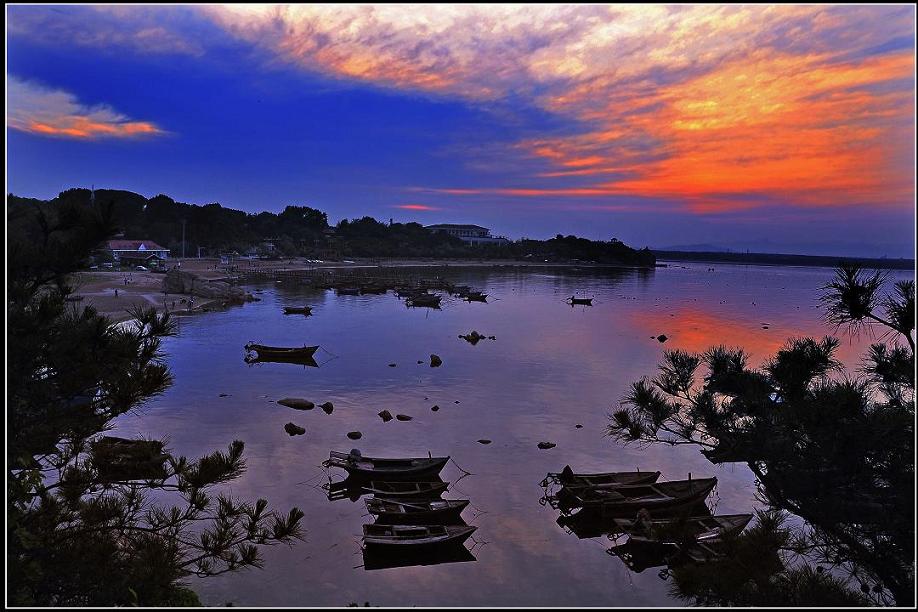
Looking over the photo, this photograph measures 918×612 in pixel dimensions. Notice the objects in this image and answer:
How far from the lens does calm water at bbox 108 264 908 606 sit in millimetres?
11532

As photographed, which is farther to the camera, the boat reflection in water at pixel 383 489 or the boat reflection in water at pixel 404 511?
the boat reflection in water at pixel 383 489

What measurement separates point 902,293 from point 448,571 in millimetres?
10026

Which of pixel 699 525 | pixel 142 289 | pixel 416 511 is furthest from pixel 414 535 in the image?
pixel 142 289

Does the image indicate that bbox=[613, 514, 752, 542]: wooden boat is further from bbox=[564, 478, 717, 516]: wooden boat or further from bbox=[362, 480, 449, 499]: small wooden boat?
bbox=[362, 480, 449, 499]: small wooden boat

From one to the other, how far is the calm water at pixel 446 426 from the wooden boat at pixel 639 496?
2.95 feet

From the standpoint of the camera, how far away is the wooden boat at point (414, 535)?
12055 mm

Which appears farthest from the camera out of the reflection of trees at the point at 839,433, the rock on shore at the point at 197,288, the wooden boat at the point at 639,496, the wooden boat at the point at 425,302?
the wooden boat at the point at 425,302

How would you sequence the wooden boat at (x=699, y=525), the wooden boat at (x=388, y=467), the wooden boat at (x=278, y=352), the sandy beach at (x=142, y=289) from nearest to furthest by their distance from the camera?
the wooden boat at (x=699, y=525) < the wooden boat at (x=388, y=467) < the wooden boat at (x=278, y=352) < the sandy beach at (x=142, y=289)

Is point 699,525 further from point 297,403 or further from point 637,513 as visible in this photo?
point 297,403

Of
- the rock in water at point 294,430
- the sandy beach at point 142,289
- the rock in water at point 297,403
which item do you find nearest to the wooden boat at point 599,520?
the rock in water at point 294,430

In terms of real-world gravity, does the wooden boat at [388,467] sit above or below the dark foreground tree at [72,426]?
below

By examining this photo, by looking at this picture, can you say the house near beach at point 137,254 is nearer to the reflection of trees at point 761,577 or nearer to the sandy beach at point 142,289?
the sandy beach at point 142,289

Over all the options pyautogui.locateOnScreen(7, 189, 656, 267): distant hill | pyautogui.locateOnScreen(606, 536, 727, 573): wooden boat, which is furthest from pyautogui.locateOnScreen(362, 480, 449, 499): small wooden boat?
pyautogui.locateOnScreen(7, 189, 656, 267): distant hill

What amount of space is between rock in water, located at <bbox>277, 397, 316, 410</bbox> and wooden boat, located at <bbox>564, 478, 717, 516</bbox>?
13.3 meters
